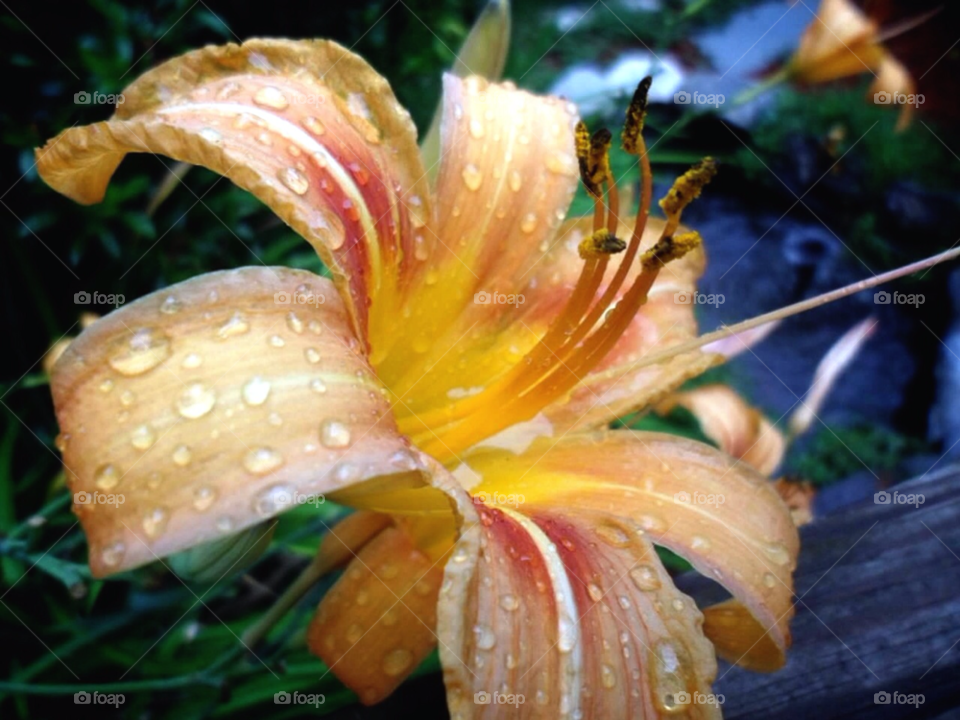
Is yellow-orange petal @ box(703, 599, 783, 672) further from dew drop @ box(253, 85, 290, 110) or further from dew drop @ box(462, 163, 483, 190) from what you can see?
dew drop @ box(253, 85, 290, 110)

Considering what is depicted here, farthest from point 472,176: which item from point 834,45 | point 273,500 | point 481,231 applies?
point 834,45

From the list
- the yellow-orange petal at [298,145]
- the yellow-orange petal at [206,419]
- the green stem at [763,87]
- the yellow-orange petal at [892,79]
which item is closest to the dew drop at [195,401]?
the yellow-orange petal at [206,419]

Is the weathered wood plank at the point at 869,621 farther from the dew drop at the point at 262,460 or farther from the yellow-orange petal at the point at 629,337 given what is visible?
the dew drop at the point at 262,460

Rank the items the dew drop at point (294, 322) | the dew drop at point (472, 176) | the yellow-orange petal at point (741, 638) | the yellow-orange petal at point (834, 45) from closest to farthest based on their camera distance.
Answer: the dew drop at point (294, 322) < the yellow-orange petal at point (741, 638) < the dew drop at point (472, 176) < the yellow-orange petal at point (834, 45)

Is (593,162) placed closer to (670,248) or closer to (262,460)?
(670,248)

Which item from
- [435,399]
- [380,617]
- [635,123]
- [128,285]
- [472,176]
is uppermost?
[635,123]

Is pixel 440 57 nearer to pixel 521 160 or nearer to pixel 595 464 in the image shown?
pixel 521 160

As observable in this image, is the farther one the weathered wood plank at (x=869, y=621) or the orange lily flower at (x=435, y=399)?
the weathered wood plank at (x=869, y=621)
